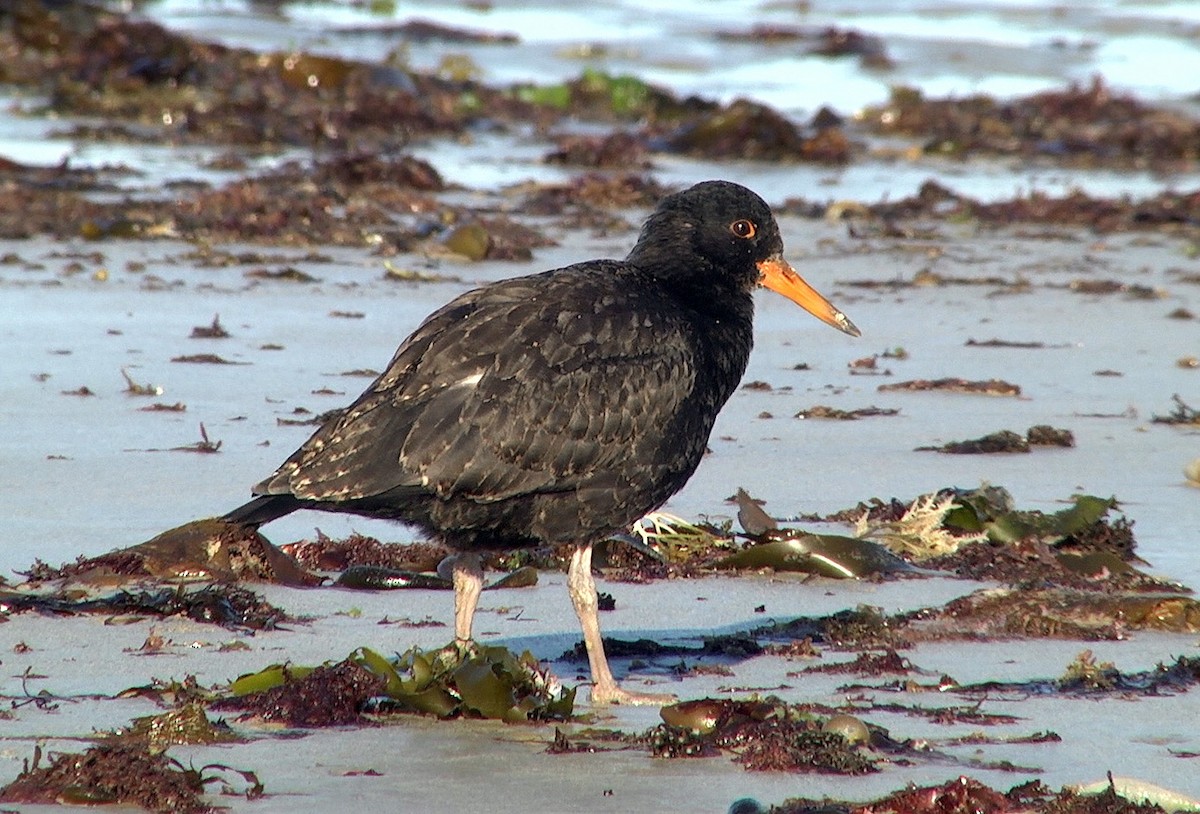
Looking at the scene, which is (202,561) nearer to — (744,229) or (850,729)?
(744,229)

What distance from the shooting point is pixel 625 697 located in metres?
4.35

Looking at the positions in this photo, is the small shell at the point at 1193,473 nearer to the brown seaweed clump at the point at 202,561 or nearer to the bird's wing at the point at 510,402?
the bird's wing at the point at 510,402

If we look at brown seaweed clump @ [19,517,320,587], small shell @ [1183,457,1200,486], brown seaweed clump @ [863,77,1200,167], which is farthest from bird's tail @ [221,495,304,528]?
brown seaweed clump @ [863,77,1200,167]

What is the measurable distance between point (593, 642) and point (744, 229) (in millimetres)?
1545

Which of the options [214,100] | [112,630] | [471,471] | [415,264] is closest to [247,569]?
[112,630]

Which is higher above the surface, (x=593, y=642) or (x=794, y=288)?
(x=794, y=288)

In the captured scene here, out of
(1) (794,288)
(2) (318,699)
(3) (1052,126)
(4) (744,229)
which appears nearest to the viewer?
(2) (318,699)

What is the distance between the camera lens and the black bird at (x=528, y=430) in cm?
450

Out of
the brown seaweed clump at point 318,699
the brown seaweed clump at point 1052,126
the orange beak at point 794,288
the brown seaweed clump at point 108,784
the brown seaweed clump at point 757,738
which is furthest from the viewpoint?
the brown seaweed clump at point 1052,126

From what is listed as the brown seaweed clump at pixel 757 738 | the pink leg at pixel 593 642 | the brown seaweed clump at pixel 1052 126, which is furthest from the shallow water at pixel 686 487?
the brown seaweed clump at pixel 1052 126

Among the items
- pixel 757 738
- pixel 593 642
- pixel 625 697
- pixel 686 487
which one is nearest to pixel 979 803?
pixel 757 738

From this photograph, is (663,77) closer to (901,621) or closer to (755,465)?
(755,465)

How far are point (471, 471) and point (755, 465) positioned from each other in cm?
235

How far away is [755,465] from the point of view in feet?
22.0
